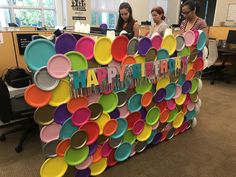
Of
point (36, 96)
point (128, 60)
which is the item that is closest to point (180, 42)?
point (128, 60)

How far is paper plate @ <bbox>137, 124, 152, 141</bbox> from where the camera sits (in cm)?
198

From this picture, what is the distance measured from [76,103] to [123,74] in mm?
428

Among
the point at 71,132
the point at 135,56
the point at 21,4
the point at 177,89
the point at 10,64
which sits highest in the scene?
the point at 21,4

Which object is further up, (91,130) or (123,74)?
(123,74)

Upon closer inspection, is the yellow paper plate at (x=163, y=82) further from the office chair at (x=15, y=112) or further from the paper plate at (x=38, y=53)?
the office chair at (x=15, y=112)

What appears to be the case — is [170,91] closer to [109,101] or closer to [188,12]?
[109,101]

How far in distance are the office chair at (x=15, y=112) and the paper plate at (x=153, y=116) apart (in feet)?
3.75

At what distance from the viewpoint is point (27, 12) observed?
588 centimetres

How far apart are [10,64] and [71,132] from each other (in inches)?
62.2

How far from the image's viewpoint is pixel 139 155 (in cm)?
204

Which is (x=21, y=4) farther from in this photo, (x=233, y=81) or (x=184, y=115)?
(x=233, y=81)

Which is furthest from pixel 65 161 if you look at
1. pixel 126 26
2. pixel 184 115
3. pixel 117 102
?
pixel 126 26

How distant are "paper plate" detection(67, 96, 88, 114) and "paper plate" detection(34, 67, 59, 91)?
0.57ft

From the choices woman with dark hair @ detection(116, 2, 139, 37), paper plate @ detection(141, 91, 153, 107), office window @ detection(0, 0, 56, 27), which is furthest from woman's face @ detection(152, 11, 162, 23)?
office window @ detection(0, 0, 56, 27)
